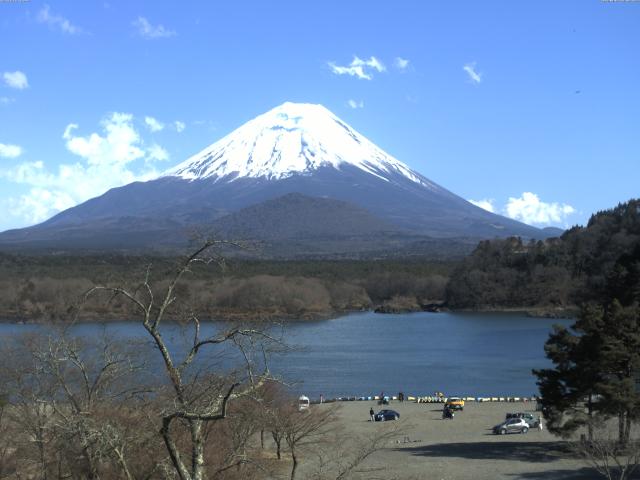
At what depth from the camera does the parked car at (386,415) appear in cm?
1708

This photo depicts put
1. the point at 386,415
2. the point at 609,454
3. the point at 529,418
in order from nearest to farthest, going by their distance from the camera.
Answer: the point at 609,454, the point at 529,418, the point at 386,415

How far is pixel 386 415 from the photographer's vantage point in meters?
17.3

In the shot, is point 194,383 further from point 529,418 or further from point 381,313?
point 381,313

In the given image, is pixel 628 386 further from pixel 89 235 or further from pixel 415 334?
pixel 89 235

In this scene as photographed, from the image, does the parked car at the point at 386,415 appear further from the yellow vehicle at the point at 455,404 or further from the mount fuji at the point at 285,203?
the mount fuji at the point at 285,203

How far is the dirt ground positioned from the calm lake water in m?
2.38

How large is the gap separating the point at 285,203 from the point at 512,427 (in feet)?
353

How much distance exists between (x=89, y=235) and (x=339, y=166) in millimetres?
55430

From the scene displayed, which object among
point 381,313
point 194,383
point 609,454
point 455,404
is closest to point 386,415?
point 455,404

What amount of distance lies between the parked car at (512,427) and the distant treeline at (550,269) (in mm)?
32492

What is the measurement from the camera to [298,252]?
9775 centimetres

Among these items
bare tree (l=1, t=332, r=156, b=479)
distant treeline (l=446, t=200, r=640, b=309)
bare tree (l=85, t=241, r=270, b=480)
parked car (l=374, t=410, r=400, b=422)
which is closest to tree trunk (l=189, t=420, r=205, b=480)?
bare tree (l=85, t=241, r=270, b=480)

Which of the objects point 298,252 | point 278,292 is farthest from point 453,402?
point 298,252

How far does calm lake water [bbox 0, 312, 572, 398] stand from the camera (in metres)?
22.9
